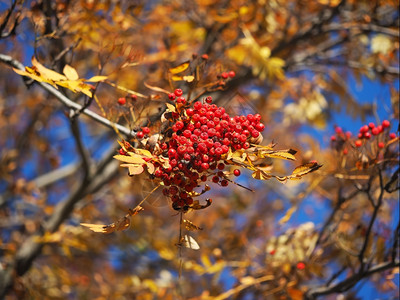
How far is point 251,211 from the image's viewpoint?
653 cm

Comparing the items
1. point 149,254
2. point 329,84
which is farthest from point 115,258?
point 329,84

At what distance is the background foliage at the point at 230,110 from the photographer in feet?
7.93

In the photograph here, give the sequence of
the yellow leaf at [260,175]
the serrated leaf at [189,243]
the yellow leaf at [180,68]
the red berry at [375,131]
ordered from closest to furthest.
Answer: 1. the yellow leaf at [260,175]
2. the serrated leaf at [189,243]
3. the yellow leaf at [180,68]
4. the red berry at [375,131]

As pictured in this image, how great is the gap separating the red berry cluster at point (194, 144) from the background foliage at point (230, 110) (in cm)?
24

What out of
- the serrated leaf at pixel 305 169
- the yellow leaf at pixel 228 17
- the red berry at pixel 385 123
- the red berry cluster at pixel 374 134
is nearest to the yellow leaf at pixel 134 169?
the serrated leaf at pixel 305 169

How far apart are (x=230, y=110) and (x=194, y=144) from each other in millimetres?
562

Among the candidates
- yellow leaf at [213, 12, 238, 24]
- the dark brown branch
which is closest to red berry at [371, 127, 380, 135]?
the dark brown branch

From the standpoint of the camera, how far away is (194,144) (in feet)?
5.31

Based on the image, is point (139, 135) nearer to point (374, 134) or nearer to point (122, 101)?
point (122, 101)

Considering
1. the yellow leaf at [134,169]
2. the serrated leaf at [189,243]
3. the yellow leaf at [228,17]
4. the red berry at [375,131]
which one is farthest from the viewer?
the yellow leaf at [228,17]

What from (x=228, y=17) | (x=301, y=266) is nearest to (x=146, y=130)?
(x=301, y=266)

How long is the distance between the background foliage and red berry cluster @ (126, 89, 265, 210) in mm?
238

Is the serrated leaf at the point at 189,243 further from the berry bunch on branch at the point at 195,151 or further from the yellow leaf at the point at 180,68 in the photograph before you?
the yellow leaf at the point at 180,68

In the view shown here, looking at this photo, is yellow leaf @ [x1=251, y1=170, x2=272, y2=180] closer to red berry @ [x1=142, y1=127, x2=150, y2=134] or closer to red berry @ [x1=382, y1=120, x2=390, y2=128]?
red berry @ [x1=142, y1=127, x2=150, y2=134]
